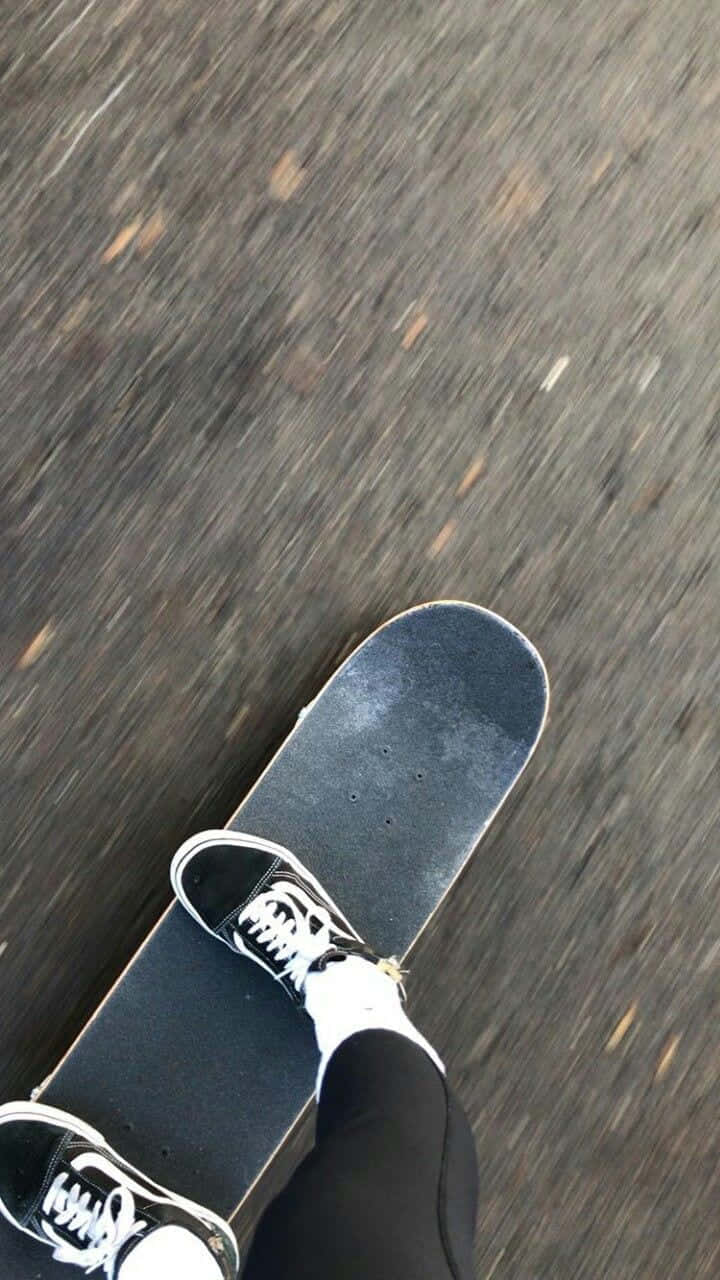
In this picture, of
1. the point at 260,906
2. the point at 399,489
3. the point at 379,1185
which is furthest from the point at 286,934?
the point at 399,489

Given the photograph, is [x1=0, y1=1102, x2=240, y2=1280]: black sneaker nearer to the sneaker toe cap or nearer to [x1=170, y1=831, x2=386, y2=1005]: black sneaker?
the sneaker toe cap

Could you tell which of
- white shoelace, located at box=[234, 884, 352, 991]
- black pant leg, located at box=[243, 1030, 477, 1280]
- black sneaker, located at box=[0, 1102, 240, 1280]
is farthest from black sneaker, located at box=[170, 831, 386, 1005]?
black sneaker, located at box=[0, 1102, 240, 1280]

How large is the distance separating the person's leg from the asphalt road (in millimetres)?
123

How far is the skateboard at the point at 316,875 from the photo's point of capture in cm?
118

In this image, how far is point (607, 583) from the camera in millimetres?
1349

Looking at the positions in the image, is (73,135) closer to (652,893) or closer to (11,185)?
(11,185)

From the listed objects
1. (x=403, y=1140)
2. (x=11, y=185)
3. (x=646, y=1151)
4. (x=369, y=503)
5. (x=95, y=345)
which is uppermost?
(x=11, y=185)

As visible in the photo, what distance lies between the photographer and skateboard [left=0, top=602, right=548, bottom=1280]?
1.18 m

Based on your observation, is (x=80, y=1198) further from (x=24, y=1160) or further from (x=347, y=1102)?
(x=347, y=1102)

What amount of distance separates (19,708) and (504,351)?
2.61 feet

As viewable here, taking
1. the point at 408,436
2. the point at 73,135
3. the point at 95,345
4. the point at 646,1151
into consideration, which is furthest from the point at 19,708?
the point at 646,1151

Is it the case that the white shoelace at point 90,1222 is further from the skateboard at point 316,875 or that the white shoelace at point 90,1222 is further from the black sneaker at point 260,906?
the black sneaker at point 260,906

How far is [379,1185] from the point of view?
93cm

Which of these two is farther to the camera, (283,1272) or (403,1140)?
(403,1140)
